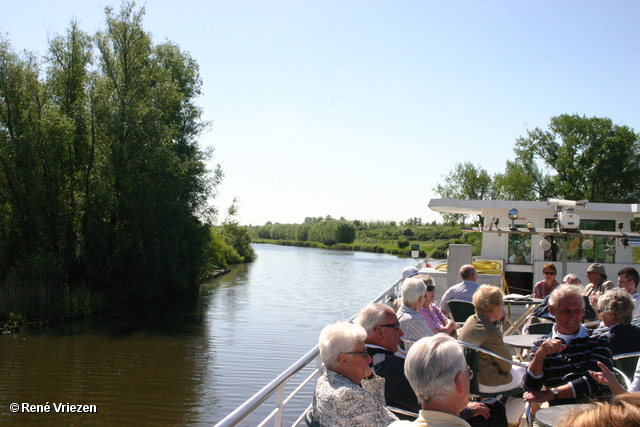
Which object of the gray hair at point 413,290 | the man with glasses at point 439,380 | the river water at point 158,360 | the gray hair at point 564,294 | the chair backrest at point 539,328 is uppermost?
the gray hair at point 564,294

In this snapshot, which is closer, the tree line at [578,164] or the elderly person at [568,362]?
the elderly person at [568,362]

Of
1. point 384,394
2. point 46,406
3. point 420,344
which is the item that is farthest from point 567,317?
point 46,406

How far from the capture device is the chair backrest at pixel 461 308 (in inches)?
261

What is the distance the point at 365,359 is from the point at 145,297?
21037 millimetres

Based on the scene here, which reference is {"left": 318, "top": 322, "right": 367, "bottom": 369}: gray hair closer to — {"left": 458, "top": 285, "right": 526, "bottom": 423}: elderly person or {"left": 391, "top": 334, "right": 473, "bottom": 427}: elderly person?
{"left": 391, "top": 334, "right": 473, "bottom": 427}: elderly person

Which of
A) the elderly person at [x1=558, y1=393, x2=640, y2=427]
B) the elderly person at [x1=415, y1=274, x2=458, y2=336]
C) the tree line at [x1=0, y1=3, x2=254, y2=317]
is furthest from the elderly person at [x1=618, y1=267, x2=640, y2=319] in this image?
the tree line at [x1=0, y1=3, x2=254, y2=317]

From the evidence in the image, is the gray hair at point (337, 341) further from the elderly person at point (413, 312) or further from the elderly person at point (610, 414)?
the elderly person at point (413, 312)

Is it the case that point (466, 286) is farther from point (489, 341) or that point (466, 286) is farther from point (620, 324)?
point (620, 324)

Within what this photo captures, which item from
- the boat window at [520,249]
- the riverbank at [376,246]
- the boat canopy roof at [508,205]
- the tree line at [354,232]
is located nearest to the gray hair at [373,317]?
the boat canopy roof at [508,205]

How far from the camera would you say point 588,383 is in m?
3.26

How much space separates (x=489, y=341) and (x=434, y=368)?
6.29 feet

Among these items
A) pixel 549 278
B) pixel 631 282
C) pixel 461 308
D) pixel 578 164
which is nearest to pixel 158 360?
pixel 461 308

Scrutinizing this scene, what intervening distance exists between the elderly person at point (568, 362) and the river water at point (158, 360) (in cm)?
678

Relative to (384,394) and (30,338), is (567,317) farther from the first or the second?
(30,338)
